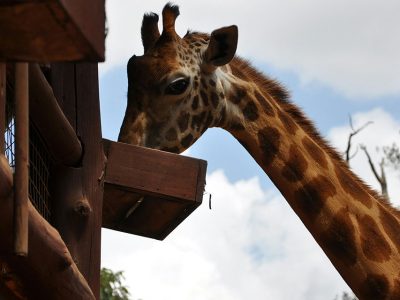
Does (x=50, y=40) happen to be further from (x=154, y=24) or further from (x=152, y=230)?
(x=154, y=24)

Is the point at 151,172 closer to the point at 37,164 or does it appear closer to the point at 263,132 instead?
the point at 37,164

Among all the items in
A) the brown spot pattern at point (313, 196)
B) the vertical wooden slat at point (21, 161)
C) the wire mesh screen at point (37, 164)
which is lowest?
the vertical wooden slat at point (21, 161)

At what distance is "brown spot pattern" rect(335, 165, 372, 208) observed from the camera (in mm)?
7625

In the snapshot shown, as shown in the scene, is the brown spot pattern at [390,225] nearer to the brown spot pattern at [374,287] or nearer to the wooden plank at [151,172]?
the brown spot pattern at [374,287]

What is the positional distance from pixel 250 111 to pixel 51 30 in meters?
5.62

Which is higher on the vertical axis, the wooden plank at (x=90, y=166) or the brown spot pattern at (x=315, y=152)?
the brown spot pattern at (x=315, y=152)

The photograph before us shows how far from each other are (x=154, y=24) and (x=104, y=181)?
10.9ft

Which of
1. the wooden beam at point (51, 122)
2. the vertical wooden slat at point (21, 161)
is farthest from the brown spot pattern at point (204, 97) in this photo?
the vertical wooden slat at point (21, 161)

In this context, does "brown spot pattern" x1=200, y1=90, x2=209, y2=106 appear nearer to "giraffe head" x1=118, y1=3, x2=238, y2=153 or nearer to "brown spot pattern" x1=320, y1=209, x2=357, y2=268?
"giraffe head" x1=118, y1=3, x2=238, y2=153

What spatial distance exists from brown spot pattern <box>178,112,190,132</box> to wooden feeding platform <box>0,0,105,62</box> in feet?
17.6

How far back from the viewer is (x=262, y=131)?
26.0ft

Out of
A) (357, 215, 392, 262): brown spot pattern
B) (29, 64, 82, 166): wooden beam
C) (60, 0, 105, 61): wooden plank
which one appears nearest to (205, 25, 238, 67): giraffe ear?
(357, 215, 392, 262): brown spot pattern

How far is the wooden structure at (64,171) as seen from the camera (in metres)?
2.51

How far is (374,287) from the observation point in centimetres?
722
